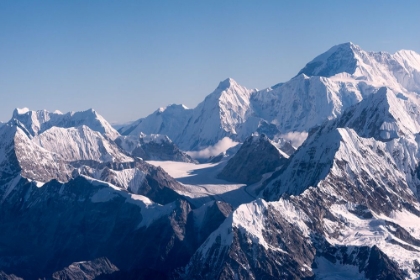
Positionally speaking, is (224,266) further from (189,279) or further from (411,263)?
(411,263)

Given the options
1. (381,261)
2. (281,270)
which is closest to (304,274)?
(281,270)

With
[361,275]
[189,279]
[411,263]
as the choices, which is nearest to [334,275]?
[361,275]

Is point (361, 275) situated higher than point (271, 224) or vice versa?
point (271, 224)

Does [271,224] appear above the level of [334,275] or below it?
above

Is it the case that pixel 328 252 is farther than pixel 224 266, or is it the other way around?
pixel 328 252

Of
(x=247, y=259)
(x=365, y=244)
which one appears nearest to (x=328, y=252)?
(x=365, y=244)

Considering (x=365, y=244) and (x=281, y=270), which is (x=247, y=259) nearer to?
(x=281, y=270)

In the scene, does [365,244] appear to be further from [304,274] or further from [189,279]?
[189,279]
